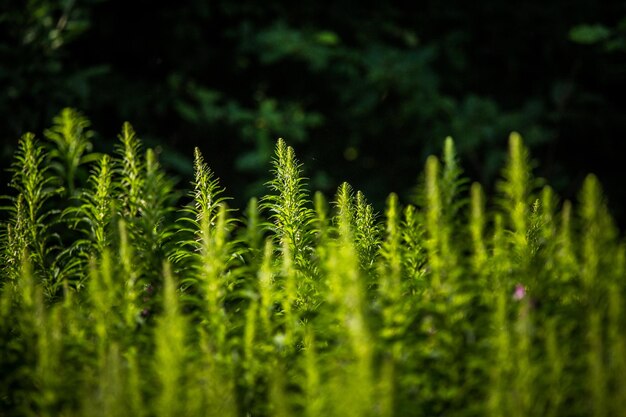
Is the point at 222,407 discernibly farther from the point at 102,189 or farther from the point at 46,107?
the point at 46,107

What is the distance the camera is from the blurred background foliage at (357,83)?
6340mm

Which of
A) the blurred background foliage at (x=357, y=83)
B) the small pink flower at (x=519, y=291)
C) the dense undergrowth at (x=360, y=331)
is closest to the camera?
the dense undergrowth at (x=360, y=331)

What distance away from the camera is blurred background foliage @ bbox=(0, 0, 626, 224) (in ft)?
20.8

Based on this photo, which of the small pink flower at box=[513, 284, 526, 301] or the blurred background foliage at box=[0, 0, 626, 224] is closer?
the small pink flower at box=[513, 284, 526, 301]

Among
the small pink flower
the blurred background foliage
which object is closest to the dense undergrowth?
the small pink flower

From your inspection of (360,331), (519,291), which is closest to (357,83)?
(519,291)

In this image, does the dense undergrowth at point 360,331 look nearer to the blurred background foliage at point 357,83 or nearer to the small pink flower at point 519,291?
the small pink flower at point 519,291

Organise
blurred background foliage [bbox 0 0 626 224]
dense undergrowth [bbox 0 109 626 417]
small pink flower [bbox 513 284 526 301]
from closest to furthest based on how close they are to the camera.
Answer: dense undergrowth [bbox 0 109 626 417] → small pink flower [bbox 513 284 526 301] → blurred background foliage [bbox 0 0 626 224]

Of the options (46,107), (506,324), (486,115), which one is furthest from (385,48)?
(506,324)

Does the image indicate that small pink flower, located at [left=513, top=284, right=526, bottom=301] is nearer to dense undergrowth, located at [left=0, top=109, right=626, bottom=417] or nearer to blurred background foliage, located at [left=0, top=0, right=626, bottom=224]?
dense undergrowth, located at [left=0, top=109, right=626, bottom=417]

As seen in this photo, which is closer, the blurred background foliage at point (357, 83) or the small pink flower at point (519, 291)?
the small pink flower at point (519, 291)

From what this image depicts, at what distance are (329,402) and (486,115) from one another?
18.4 feet

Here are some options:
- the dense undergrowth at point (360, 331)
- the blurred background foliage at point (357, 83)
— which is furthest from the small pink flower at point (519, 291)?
the blurred background foliage at point (357, 83)

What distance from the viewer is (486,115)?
6.54 m
